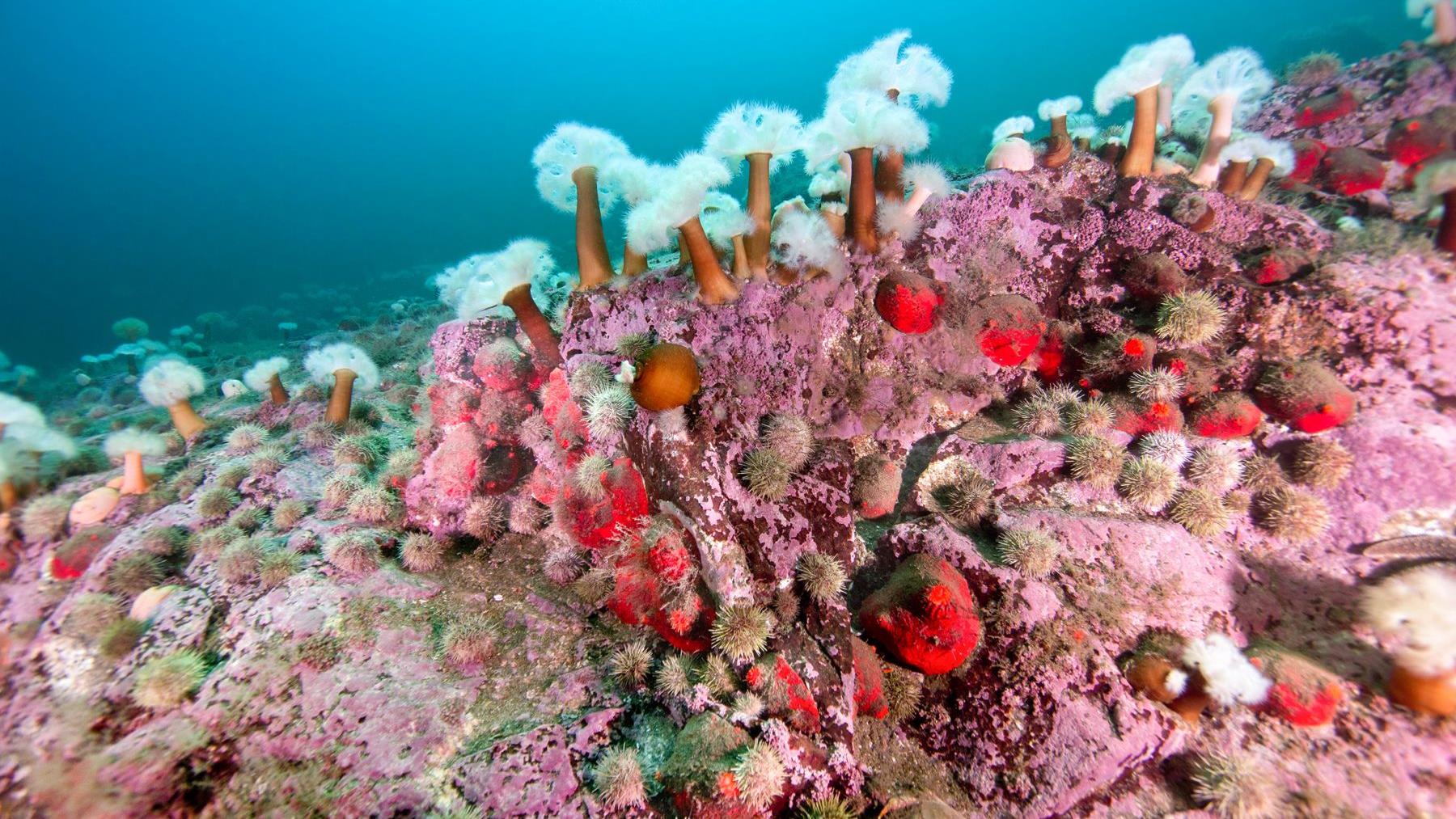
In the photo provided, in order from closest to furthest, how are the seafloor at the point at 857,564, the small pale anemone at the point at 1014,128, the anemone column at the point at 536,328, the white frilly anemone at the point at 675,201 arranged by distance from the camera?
the seafloor at the point at 857,564, the white frilly anemone at the point at 675,201, the anemone column at the point at 536,328, the small pale anemone at the point at 1014,128

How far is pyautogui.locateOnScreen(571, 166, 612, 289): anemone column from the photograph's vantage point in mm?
5637

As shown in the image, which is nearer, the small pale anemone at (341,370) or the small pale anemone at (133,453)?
the small pale anemone at (133,453)

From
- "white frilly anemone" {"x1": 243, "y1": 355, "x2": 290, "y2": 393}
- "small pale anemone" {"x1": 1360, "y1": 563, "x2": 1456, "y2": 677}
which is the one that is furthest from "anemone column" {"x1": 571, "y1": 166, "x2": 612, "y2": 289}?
"small pale anemone" {"x1": 1360, "y1": 563, "x2": 1456, "y2": 677}

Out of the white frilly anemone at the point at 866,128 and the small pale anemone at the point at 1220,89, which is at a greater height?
the white frilly anemone at the point at 866,128

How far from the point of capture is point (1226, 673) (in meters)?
3.46

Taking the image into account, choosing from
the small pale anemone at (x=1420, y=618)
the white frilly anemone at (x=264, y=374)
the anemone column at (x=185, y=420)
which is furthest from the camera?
the white frilly anemone at (x=264, y=374)

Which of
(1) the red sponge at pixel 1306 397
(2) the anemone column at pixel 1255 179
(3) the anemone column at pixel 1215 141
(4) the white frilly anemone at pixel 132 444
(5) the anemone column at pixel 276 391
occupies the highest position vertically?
(5) the anemone column at pixel 276 391

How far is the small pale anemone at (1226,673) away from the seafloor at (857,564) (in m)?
0.04

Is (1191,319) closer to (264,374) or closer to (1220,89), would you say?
(1220,89)

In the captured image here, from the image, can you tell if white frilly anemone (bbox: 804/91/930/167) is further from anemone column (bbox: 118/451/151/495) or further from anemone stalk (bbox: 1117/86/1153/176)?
anemone column (bbox: 118/451/151/495)

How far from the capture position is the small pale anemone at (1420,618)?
3.13 m

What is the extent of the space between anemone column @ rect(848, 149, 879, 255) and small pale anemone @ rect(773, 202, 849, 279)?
0.27m

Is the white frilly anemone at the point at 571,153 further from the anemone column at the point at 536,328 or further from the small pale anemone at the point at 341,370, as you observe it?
the small pale anemone at the point at 341,370

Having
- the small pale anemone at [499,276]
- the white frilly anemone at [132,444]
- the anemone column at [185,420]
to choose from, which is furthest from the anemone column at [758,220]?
the anemone column at [185,420]
